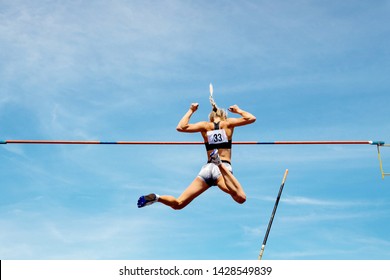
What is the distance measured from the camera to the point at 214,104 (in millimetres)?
12109

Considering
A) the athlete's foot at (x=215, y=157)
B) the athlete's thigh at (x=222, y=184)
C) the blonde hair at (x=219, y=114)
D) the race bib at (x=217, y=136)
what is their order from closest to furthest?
the athlete's foot at (x=215, y=157) → the athlete's thigh at (x=222, y=184) → the race bib at (x=217, y=136) → the blonde hair at (x=219, y=114)

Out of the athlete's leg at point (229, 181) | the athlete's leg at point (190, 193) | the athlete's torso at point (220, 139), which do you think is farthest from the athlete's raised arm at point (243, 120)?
the athlete's leg at point (190, 193)

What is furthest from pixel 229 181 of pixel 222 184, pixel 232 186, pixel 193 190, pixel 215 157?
pixel 193 190

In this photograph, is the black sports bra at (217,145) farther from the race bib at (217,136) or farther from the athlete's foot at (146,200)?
the athlete's foot at (146,200)

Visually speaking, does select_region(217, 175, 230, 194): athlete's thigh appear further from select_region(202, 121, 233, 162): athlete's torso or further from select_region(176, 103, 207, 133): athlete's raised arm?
select_region(176, 103, 207, 133): athlete's raised arm

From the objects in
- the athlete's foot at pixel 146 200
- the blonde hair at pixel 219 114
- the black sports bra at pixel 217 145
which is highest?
the blonde hair at pixel 219 114

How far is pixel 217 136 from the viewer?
11664mm

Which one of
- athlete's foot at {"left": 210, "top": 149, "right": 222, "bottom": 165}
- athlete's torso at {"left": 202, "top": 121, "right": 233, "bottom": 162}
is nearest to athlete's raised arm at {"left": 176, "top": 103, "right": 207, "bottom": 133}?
athlete's torso at {"left": 202, "top": 121, "right": 233, "bottom": 162}

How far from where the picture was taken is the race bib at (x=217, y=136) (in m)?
11.7

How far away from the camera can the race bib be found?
1166 cm
